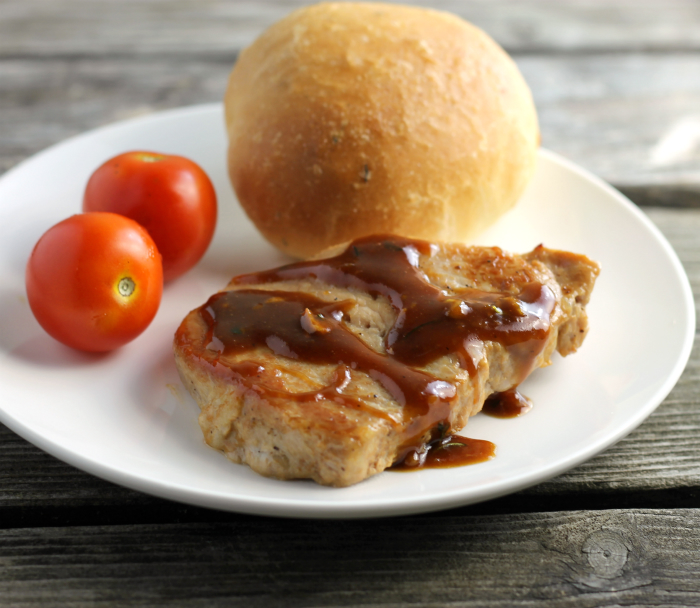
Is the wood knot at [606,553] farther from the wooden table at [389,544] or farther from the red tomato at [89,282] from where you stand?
the red tomato at [89,282]

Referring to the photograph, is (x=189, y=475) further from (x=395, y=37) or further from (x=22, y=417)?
(x=395, y=37)

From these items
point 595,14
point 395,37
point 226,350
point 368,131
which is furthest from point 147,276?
point 595,14

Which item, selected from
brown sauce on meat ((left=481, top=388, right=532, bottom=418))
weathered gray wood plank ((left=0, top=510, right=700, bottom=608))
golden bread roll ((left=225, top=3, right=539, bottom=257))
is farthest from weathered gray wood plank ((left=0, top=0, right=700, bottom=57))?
weathered gray wood plank ((left=0, top=510, right=700, bottom=608))

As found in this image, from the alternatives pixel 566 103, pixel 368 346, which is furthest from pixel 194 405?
pixel 566 103

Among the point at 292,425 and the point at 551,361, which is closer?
the point at 292,425

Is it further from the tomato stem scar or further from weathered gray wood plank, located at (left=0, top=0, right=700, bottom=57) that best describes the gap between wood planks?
weathered gray wood plank, located at (left=0, top=0, right=700, bottom=57)

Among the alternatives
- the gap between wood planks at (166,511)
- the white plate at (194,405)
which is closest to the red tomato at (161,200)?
the white plate at (194,405)
